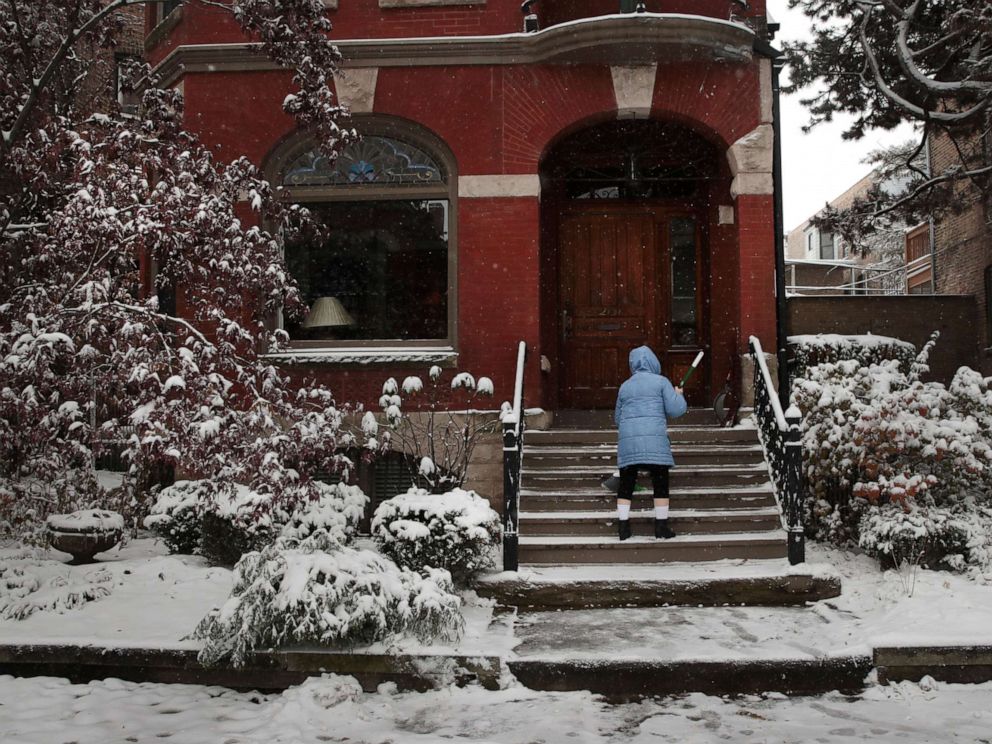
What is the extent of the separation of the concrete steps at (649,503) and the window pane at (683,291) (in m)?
1.90

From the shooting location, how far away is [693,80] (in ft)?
31.8

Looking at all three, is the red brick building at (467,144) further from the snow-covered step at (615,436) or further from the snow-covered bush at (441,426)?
the snow-covered step at (615,436)

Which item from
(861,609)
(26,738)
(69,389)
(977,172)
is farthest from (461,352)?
(977,172)

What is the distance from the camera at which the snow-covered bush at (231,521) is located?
7574mm

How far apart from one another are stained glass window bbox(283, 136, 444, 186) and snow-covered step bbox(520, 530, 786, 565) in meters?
4.59

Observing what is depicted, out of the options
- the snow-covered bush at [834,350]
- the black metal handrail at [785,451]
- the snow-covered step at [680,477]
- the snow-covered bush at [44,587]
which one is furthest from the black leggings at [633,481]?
the snow-covered bush at [44,587]

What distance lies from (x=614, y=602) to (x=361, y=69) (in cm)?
636

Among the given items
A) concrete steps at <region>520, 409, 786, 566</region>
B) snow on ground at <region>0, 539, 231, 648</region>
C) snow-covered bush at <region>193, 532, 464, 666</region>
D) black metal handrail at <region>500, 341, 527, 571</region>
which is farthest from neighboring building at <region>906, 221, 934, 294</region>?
snow on ground at <region>0, 539, 231, 648</region>

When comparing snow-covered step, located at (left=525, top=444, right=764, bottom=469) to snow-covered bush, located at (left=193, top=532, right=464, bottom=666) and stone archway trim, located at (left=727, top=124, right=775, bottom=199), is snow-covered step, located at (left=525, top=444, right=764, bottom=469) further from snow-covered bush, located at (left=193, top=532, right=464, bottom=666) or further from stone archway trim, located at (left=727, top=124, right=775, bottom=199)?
stone archway trim, located at (left=727, top=124, right=775, bottom=199)

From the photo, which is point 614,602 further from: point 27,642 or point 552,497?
point 27,642

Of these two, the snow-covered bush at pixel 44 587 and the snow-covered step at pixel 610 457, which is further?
the snow-covered step at pixel 610 457

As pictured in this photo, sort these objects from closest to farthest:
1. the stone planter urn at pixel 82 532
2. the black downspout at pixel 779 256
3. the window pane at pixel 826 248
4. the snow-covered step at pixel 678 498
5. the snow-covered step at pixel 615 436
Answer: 1. the stone planter urn at pixel 82 532
2. the snow-covered step at pixel 678 498
3. the snow-covered step at pixel 615 436
4. the black downspout at pixel 779 256
5. the window pane at pixel 826 248

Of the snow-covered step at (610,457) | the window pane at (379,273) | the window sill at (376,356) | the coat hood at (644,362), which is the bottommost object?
the snow-covered step at (610,457)

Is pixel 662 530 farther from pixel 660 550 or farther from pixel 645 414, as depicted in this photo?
pixel 645 414
